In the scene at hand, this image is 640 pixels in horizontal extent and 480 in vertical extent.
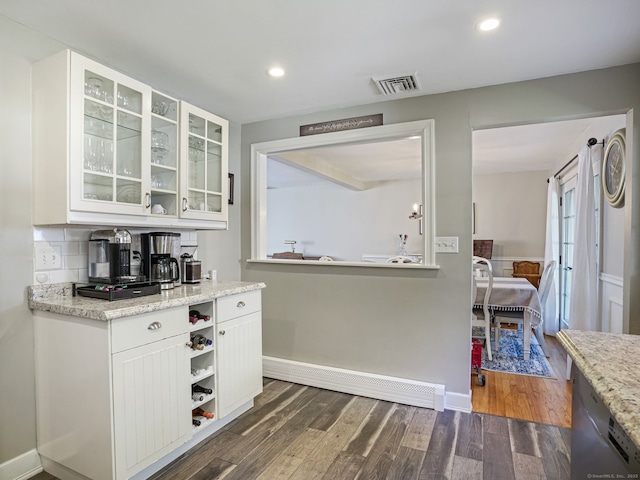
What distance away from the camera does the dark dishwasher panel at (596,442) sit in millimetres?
810

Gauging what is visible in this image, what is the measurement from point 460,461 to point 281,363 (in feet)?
5.55

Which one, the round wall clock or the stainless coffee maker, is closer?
the stainless coffee maker

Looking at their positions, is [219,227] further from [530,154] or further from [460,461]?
[530,154]

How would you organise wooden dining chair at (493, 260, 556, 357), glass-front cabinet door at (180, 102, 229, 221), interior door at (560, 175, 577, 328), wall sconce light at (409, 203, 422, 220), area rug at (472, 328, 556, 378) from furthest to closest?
wall sconce light at (409, 203, 422, 220), interior door at (560, 175, 577, 328), wooden dining chair at (493, 260, 556, 357), area rug at (472, 328, 556, 378), glass-front cabinet door at (180, 102, 229, 221)

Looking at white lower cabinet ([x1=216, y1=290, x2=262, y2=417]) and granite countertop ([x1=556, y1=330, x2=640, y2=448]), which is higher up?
granite countertop ([x1=556, y1=330, x2=640, y2=448])

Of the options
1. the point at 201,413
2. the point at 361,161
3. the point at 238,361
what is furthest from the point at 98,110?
the point at 361,161

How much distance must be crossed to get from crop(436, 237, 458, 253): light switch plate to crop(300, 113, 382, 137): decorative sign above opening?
41.2 inches

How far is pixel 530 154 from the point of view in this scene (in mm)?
4855

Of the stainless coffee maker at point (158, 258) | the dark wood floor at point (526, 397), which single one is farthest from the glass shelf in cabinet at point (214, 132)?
the dark wood floor at point (526, 397)

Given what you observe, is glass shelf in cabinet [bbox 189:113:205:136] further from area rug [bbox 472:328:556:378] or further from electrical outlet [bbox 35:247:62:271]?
area rug [bbox 472:328:556:378]

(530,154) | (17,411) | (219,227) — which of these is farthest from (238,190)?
(530,154)

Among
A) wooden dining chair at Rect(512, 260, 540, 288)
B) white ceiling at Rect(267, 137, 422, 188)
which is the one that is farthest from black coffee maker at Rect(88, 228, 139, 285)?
wooden dining chair at Rect(512, 260, 540, 288)

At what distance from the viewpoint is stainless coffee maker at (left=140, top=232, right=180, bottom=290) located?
2408mm

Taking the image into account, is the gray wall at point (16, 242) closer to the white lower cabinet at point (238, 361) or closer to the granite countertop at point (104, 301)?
the granite countertop at point (104, 301)
